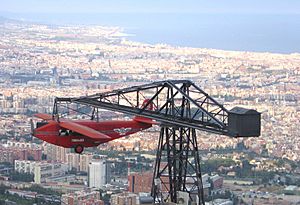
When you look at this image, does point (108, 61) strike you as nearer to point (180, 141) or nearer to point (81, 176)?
point (81, 176)

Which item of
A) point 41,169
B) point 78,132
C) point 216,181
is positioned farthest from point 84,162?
point 78,132

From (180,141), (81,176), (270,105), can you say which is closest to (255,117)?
(180,141)

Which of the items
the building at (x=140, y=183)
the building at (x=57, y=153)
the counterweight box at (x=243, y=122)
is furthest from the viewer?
the building at (x=57, y=153)

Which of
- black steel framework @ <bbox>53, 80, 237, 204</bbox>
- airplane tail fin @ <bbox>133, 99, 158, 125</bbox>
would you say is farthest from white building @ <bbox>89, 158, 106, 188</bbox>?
black steel framework @ <bbox>53, 80, 237, 204</bbox>

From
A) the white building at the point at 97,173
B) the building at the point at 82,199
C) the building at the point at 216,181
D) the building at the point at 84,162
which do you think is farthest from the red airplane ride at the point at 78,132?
the building at the point at 84,162

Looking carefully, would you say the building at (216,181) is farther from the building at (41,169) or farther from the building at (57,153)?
the building at (57,153)

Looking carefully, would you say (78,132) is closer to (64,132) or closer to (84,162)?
(64,132)
